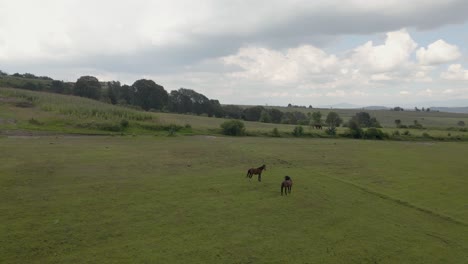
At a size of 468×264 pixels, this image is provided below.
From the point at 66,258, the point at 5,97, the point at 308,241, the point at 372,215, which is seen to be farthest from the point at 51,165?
Result: the point at 5,97

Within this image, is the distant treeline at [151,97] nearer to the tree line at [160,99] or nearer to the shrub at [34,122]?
the tree line at [160,99]

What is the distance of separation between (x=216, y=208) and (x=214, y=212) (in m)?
0.60

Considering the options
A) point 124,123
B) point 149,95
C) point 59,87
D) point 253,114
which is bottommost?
point 124,123

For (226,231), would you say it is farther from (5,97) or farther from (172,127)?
(5,97)

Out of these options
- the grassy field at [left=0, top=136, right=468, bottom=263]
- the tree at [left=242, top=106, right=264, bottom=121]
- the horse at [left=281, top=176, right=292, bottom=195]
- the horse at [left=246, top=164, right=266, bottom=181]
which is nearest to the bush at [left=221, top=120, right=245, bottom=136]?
the grassy field at [left=0, top=136, right=468, bottom=263]

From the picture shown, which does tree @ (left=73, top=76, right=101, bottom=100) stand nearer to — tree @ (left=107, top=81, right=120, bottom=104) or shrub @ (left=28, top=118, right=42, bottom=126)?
tree @ (left=107, top=81, right=120, bottom=104)

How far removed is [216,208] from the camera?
17.0 metres

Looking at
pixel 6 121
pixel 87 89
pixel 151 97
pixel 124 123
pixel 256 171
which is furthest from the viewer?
pixel 151 97

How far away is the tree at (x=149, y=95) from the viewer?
12194 cm

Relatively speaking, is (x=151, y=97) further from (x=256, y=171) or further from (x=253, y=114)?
(x=256, y=171)

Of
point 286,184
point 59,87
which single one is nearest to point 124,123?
point 286,184

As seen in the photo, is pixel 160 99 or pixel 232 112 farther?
Result: pixel 232 112

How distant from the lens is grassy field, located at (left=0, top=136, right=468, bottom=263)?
12.4 metres

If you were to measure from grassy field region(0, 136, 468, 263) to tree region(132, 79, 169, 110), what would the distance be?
92.6 metres
